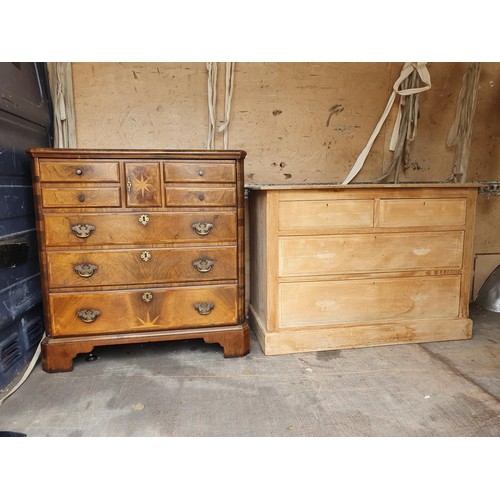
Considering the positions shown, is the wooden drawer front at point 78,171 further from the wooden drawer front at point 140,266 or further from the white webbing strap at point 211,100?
the white webbing strap at point 211,100

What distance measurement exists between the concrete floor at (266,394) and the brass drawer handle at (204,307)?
0.29m

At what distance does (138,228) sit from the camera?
1.99 m

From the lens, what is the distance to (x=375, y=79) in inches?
108

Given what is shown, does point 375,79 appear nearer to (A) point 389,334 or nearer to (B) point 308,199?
(B) point 308,199

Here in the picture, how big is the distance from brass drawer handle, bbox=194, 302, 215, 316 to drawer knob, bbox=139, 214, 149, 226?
54cm

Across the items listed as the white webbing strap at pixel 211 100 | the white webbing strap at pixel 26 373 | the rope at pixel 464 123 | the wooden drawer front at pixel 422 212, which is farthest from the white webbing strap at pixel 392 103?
the white webbing strap at pixel 26 373

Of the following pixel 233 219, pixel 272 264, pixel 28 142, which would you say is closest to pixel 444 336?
pixel 272 264

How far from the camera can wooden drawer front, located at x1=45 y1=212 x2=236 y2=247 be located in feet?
6.31

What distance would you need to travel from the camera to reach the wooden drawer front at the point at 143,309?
1978 mm

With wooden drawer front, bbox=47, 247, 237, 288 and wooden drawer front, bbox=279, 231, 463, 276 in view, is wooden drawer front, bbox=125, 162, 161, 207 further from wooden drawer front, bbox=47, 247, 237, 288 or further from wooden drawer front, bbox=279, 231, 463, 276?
wooden drawer front, bbox=279, 231, 463, 276

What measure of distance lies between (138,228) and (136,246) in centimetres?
10

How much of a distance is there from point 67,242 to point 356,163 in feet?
→ 6.75

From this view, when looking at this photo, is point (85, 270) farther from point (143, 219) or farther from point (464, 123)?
point (464, 123)

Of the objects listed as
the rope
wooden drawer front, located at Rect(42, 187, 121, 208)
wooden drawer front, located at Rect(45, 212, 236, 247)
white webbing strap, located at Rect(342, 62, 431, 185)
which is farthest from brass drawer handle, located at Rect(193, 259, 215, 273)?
the rope
